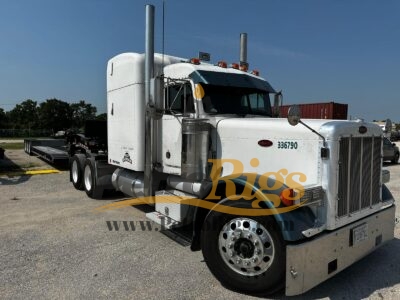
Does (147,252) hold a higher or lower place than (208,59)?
lower

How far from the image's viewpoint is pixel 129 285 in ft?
13.6

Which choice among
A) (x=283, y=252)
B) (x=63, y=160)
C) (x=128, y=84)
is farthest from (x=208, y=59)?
(x=63, y=160)

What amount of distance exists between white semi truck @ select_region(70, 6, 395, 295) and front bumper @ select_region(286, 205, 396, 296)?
10mm

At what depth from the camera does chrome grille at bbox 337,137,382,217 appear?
400 centimetres

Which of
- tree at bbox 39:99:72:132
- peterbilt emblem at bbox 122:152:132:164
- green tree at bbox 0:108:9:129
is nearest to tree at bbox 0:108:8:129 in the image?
green tree at bbox 0:108:9:129

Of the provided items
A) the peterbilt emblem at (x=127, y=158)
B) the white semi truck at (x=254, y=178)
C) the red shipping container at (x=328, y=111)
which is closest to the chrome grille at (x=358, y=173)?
the white semi truck at (x=254, y=178)

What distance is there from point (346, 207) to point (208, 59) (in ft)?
11.7

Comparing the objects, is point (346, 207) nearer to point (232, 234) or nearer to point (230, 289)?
point (232, 234)

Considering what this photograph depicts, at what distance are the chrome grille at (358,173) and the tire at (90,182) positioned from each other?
19.1 feet

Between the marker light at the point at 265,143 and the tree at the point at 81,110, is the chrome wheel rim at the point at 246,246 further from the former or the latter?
the tree at the point at 81,110

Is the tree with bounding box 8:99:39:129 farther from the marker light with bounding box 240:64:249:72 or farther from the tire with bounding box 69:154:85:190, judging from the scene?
the marker light with bounding box 240:64:249:72

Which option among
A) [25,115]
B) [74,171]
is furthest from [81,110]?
[74,171]

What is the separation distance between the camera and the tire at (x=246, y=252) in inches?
149

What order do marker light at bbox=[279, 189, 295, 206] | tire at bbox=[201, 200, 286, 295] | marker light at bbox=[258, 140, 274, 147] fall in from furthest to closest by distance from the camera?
marker light at bbox=[258, 140, 274, 147] → tire at bbox=[201, 200, 286, 295] → marker light at bbox=[279, 189, 295, 206]
